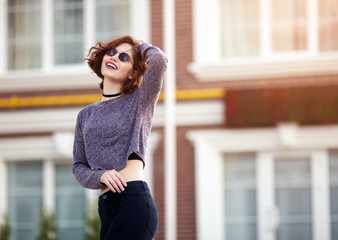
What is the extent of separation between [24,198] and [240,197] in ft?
10.1

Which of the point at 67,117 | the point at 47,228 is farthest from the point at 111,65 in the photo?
the point at 47,228

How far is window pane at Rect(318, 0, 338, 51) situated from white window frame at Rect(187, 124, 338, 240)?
1.11 meters

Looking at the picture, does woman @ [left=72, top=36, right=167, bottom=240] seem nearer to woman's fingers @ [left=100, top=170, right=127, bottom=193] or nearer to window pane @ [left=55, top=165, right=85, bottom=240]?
woman's fingers @ [left=100, top=170, right=127, bottom=193]

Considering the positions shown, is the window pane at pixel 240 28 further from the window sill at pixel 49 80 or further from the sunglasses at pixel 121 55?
the sunglasses at pixel 121 55

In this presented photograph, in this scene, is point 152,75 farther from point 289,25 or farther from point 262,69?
point 289,25

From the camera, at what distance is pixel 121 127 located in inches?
136

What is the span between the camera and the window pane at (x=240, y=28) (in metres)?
10.9

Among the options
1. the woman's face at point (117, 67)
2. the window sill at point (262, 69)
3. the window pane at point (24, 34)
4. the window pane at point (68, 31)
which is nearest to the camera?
the woman's face at point (117, 67)

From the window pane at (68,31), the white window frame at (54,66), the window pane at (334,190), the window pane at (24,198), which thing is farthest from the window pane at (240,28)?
the window pane at (24,198)

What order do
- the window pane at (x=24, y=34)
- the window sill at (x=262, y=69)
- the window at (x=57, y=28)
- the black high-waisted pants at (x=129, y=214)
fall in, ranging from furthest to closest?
the window pane at (x=24, y=34) < the window at (x=57, y=28) < the window sill at (x=262, y=69) < the black high-waisted pants at (x=129, y=214)

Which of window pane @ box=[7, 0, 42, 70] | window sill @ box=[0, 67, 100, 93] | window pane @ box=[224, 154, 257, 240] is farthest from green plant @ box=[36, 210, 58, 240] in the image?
window pane @ box=[224, 154, 257, 240]

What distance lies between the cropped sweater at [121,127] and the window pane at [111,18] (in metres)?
7.88

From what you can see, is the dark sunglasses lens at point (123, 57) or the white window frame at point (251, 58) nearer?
the dark sunglasses lens at point (123, 57)

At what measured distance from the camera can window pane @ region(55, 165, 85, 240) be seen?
11367mm
